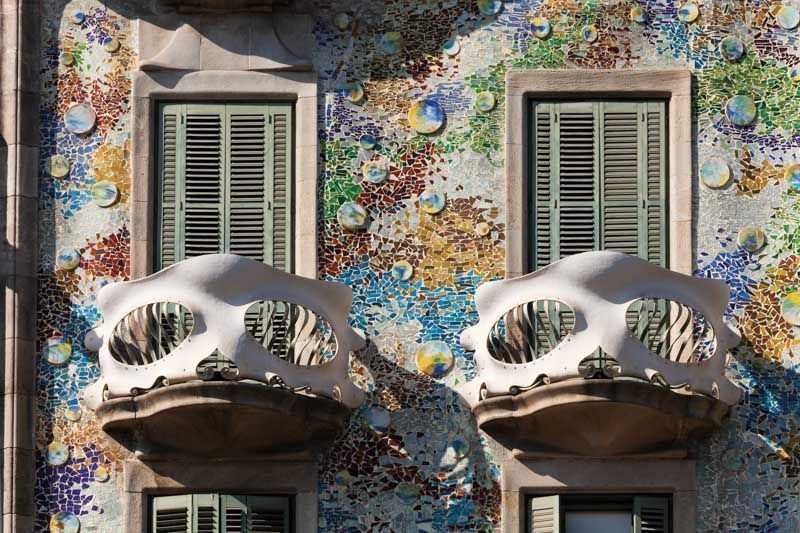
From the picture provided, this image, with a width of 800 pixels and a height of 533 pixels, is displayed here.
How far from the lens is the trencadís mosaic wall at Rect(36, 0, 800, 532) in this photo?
2659cm

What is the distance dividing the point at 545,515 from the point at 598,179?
3.36m

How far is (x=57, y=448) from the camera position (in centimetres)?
2684

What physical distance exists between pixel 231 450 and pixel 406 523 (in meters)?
1.76

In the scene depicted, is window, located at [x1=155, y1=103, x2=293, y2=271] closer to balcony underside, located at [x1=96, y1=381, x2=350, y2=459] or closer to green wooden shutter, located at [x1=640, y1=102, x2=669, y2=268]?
balcony underside, located at [x1=96, y1=381, x2=350, y2=459]

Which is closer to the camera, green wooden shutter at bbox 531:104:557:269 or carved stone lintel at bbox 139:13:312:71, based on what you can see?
green wooden shutter at bbox 531:104:557:269

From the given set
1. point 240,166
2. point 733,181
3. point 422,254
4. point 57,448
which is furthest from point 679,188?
point 57,448

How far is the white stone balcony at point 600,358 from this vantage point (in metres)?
25.7

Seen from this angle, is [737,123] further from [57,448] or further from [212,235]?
[57,448]

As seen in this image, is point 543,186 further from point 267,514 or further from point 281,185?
point 267,514

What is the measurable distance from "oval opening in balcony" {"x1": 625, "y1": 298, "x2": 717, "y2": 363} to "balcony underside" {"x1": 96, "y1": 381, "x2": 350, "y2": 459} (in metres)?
2.88

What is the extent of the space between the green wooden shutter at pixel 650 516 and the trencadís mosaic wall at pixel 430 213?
0.33 metres

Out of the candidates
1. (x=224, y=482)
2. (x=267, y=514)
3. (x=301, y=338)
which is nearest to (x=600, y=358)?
(x=301, y=338)

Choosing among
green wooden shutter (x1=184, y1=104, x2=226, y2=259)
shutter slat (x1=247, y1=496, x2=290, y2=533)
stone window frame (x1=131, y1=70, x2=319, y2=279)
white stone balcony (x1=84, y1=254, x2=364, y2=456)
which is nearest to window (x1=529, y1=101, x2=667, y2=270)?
stone window frame (x1=131, y1=70, x2=319, y2=279)

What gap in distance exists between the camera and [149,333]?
26.6 m
